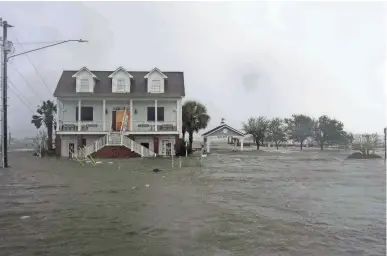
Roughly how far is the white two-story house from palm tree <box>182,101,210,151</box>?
327 inches

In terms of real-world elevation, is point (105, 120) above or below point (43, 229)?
above

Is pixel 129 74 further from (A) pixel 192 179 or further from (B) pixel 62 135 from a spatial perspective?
(A) pixel 192 179

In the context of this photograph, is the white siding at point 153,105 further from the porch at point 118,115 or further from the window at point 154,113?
the window at point 154,113

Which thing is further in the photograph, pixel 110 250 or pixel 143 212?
pixel 143 212

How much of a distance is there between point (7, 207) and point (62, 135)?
95.7 feet

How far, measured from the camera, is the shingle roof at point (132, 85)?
128ft

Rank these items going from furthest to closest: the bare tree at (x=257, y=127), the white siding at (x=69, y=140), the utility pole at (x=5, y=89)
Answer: the bare tree at (x=257, y=127)
the white siding at (x=69, y=140)
the utility pole at (x=5, y=89)

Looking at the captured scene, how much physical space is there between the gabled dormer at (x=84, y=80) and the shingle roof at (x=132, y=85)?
773 millimetres

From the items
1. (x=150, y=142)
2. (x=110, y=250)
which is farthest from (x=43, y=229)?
(x=150, y=142)

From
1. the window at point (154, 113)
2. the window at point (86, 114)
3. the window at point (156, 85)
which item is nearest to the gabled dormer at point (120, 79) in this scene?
the window at point (156, 85)

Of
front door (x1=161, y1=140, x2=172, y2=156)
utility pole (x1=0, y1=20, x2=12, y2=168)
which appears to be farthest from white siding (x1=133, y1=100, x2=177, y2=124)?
utility pole (x1=0, y1=20, x2=12, y2=168)

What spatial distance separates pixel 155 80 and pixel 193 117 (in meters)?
10.5

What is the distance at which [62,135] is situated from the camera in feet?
127

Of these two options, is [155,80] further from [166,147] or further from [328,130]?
[328,130]
